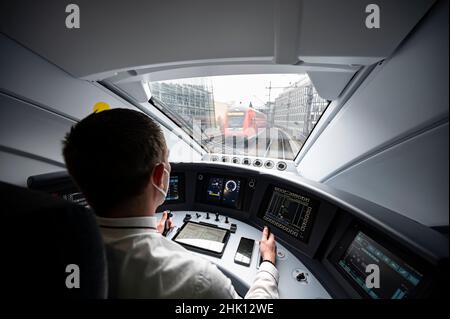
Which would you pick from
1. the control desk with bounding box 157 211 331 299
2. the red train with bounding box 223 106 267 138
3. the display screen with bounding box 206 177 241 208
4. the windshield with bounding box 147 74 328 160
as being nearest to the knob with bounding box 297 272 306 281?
the control desk with bounding box 157 211 331 299

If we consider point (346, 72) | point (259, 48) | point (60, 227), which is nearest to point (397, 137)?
point (346, 72)

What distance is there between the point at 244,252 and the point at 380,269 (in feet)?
2.40

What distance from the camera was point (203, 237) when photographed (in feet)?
4.22

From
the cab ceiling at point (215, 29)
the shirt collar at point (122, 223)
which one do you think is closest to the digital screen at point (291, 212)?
the cab ceiling at point (215, 29)

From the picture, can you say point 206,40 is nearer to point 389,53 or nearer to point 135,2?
point 135,2

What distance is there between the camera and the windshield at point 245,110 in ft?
5.86

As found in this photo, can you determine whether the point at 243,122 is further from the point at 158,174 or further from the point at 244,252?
the point at 158,174

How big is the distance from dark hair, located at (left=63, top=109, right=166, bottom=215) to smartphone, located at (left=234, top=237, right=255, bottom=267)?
2.77 ft

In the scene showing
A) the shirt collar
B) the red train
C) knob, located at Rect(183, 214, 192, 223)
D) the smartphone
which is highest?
the red train

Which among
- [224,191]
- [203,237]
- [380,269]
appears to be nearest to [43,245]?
[203,237]

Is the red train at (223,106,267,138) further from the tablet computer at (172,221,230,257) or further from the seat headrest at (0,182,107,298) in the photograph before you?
the seat headrest at (0,182,107,298)

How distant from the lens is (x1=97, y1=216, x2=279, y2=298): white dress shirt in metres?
0.50
